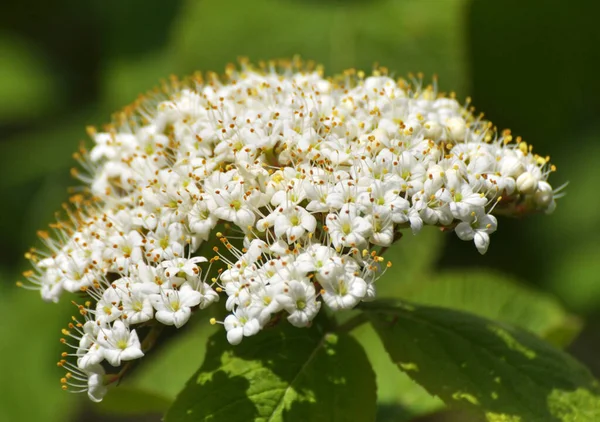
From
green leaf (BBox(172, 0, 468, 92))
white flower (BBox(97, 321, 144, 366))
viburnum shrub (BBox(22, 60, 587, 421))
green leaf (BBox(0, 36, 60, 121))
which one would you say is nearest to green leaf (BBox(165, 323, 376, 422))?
viburnum shrub (BBox(22, 60, 587, 421))

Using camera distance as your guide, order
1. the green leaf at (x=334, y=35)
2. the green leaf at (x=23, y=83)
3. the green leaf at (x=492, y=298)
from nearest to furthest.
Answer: the green leaf at (x=492, y=298)
the green leaf at (x=334, y=35)
the green leaf at (x=23, y=83)

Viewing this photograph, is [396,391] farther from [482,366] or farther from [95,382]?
[95,382]

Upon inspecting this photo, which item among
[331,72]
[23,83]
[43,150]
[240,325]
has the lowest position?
[240,325]

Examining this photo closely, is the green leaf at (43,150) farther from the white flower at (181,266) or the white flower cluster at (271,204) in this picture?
the white flower at (181,266)

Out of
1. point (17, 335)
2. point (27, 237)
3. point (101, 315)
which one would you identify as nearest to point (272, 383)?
point (101, 315)

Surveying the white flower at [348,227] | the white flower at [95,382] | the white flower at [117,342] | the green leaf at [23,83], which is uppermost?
the green leaf at [23,83]

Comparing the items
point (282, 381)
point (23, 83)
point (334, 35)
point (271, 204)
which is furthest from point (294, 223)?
point (23, 83)

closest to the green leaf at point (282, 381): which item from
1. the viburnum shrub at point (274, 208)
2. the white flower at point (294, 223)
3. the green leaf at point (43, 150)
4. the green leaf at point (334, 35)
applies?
the viburnum shrub at point (274, 208)
